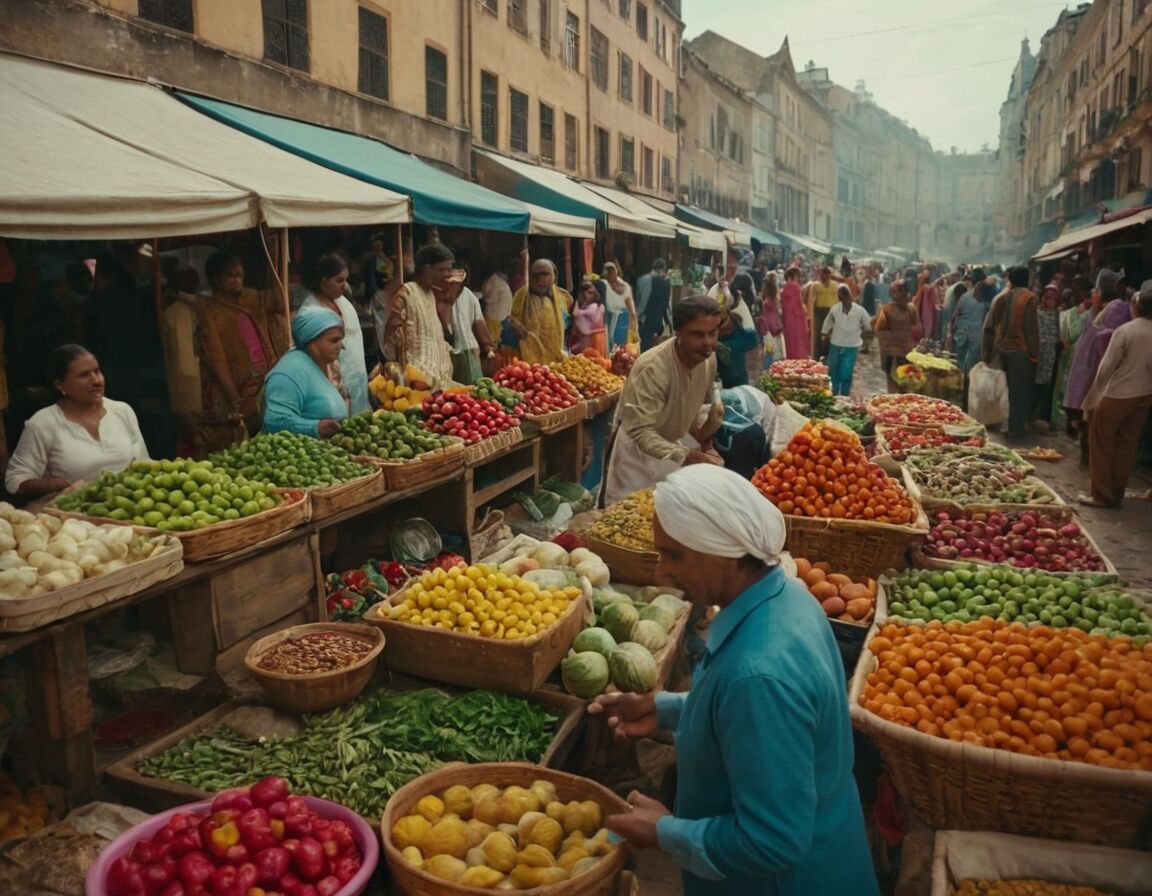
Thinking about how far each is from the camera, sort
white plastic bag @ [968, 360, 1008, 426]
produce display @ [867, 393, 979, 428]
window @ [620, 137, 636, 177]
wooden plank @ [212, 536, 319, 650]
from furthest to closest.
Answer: window @ [620, 137, 636, 177] < white plastic bag @ [968, 360, 1008, 426] < produce display @ [867, 393, 979, 428] < wooden plank @ [212, 536, 319, 650]

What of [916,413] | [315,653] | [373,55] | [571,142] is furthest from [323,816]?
[571,142]

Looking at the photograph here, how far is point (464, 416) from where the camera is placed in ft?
20.9

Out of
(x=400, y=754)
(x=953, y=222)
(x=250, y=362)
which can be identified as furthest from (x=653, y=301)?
(x=953, y=222)

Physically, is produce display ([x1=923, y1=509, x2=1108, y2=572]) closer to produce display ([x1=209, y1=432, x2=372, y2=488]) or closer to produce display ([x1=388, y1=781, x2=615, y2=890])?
produce display ([x1=388, y1=781, x2=615, y2=890])

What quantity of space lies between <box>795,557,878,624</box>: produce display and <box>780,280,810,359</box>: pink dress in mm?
11719

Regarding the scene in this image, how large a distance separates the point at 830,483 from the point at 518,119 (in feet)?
51.9

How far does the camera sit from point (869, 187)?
83000 millimetres

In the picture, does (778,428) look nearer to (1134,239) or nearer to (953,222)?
(1134,239)

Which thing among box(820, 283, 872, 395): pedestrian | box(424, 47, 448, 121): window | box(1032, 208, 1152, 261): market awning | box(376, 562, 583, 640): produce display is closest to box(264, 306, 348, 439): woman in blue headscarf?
box(376, 562, 583, 640): produce display

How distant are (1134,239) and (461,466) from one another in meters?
13.8

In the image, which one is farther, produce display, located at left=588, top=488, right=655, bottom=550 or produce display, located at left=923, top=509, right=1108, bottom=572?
produce display, located at left=588, top=488, right=655, bottom=550

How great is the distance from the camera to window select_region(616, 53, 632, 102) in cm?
2666

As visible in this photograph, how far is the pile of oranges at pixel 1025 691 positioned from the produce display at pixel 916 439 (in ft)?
15.1

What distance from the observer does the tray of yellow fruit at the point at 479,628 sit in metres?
3.74
